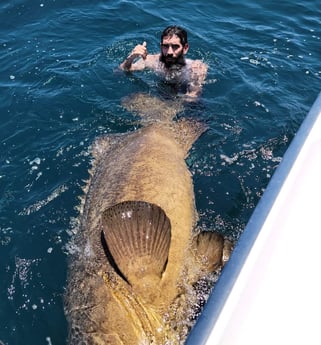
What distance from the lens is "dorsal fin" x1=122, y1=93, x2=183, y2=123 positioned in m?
6.26

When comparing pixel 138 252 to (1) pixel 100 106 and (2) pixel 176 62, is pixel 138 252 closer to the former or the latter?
(1) pixel 100 106

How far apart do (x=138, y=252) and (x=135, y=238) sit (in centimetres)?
10

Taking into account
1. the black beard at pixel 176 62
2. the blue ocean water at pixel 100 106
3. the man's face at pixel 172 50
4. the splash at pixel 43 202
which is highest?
the man's face at pixel 172 50

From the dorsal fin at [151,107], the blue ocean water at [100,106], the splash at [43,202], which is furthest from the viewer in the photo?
the dorsal fin at [151,107]

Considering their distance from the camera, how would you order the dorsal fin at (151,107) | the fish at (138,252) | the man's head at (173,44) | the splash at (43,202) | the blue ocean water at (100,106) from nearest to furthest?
the fish at (138,252)
the blue ocean water at (100,106)
the splash at (43,202)
the dorsal fin at (151,107)
the man's head at (173,44)

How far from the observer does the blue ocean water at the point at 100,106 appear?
15.1 feet

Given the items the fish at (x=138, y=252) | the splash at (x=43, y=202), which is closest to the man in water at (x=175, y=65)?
the fish at (x=138, y=252)

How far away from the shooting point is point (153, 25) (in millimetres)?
8812

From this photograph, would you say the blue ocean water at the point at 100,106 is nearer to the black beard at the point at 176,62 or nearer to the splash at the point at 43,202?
the splash at the point at 43,202

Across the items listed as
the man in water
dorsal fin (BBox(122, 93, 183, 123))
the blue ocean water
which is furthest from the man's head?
dorsal fin (BBox(122, 93, 183, 123))

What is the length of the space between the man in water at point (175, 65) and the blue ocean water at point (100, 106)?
0.18 m

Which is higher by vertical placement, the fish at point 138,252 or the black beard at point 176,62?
the black beard at point 176,62

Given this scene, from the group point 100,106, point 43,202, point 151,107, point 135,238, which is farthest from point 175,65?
point 135,238

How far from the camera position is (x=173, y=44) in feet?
21.7
